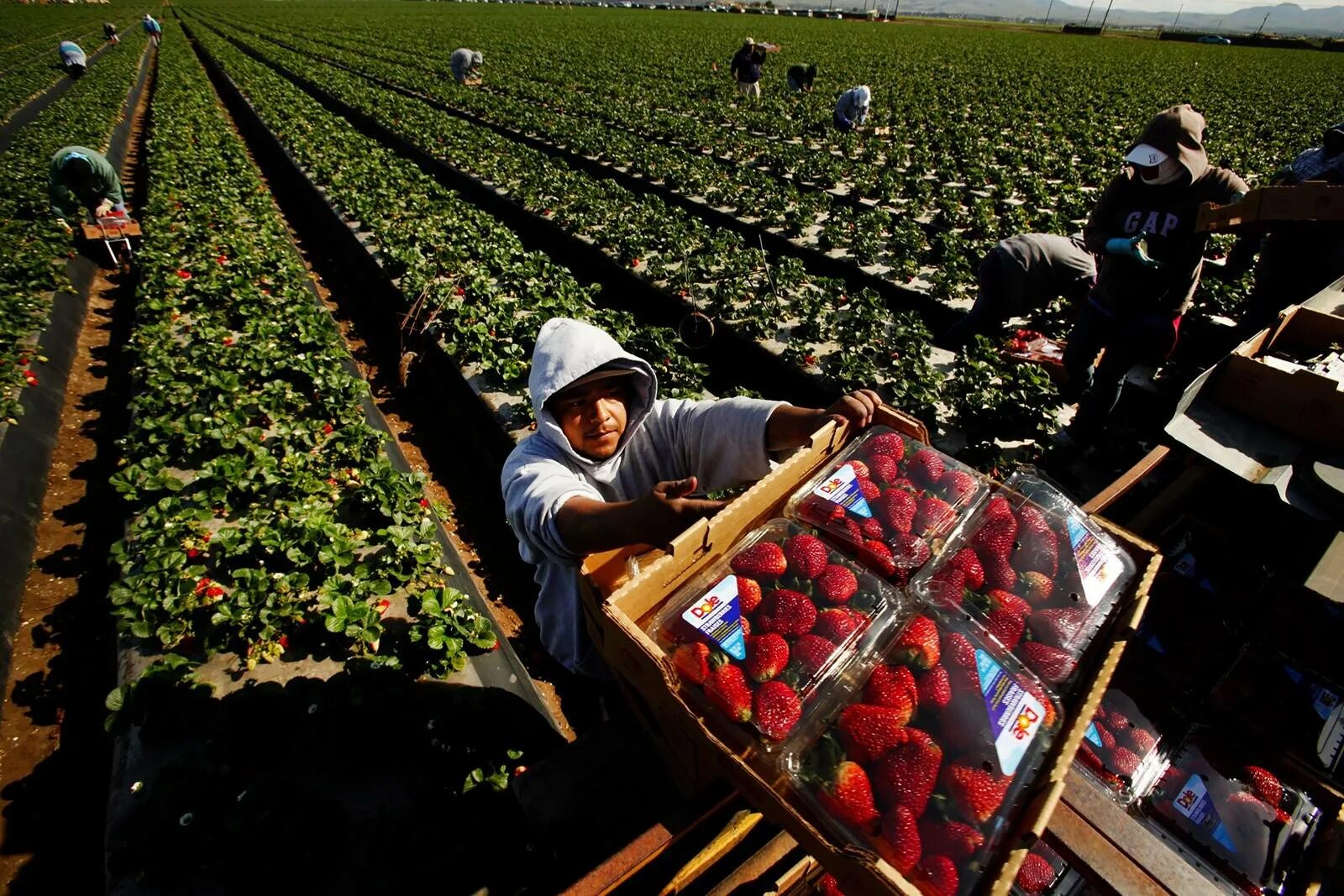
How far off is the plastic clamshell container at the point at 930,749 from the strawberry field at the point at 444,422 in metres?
0.01

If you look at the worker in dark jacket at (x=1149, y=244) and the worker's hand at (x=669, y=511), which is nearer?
the worker's hand at (x=669, y=511)

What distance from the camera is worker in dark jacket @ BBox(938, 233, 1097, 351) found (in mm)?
6184

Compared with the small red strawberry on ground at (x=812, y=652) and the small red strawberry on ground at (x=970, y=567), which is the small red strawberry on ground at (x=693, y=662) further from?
the small red strawberry on ground at (x=970, y=567)

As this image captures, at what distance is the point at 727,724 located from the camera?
5.02 feet

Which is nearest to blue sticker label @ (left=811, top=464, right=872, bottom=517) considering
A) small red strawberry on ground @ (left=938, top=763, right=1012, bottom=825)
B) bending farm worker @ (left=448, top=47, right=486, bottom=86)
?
small red strawberry on ground @ (left=938, top=763, right=1012, bottom=825)

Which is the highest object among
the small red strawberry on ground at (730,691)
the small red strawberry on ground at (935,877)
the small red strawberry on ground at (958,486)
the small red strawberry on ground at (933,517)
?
the small red strawberry on ground at (958,486)

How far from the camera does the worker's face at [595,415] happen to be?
2273 millimetres

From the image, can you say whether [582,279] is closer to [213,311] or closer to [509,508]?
[213,311]

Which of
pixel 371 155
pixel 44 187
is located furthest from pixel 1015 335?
pixel 44 187

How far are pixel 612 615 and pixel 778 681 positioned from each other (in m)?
0.46

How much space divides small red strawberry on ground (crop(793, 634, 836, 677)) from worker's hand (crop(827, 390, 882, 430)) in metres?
0.85

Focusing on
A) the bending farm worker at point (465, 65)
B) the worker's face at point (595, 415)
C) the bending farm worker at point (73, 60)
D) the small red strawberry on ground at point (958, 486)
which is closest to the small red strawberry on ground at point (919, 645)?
the small red strawberry on ground at point (958, 486)

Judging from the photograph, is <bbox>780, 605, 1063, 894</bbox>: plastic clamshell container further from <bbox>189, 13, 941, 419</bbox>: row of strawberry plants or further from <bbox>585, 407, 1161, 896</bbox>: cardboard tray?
<bbox>189, 13, 941, 419</bbox>: row of strawberry plants

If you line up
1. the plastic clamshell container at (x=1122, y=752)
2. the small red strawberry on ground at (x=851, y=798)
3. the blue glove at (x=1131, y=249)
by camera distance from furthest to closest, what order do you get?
the blue glove at (x=1131, y=249) → the plastic clamshell container at (x=1122, y=752) → the small red strawberry on ground at (x=851, y=798)
